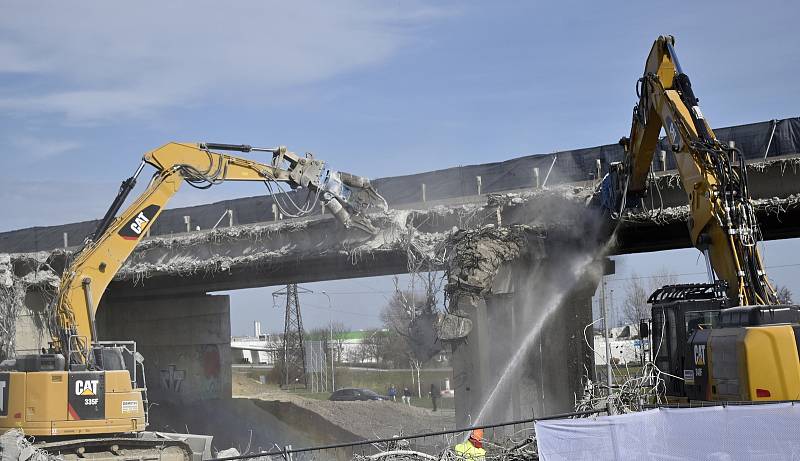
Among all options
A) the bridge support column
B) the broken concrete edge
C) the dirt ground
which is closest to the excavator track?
the broken concrete edge

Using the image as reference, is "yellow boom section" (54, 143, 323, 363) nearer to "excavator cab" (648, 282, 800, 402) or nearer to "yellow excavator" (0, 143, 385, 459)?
"yellow excavator" (0, 143, 385, 459)

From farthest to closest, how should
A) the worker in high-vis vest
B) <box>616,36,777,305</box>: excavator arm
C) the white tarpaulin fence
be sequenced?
<box>616,36,777,305</box>: excavator arm → the worker in high-vis vest → the white tarpaulin fence

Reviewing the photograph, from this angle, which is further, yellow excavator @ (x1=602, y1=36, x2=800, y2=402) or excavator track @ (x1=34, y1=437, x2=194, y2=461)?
excavator track @ (x1=34, y1=437, x2=194, y2=461)

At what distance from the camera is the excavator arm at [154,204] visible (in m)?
18.0

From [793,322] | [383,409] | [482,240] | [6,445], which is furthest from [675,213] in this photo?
[383,409]

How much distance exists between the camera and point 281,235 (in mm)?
26281

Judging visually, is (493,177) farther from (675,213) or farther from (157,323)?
(157,323)

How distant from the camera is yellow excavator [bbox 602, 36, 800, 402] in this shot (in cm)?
1099

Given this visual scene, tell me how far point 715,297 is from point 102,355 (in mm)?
11233

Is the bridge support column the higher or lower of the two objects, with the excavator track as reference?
higher

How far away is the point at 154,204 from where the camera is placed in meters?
19.6

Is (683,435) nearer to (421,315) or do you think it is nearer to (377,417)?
(421,315)

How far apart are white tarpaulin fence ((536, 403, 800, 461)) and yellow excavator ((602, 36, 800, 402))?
1.61m

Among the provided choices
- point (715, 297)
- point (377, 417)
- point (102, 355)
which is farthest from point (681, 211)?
point (377, 417)
